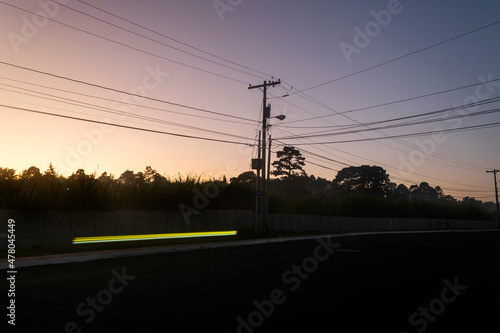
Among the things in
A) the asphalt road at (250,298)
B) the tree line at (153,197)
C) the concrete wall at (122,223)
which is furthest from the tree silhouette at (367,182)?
the asphalt road at (250,298)

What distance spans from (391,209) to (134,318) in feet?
193

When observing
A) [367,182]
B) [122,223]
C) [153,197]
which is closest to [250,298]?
[122,223]

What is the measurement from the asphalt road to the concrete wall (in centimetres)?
773

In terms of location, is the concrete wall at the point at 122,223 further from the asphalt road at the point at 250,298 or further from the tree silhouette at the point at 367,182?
the tree silhouette at the point at 367,182

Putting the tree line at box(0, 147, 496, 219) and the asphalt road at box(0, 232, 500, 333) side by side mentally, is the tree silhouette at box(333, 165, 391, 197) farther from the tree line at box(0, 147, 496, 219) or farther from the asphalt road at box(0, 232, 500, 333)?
the asphalt road at box(0, 232, 500, 333)

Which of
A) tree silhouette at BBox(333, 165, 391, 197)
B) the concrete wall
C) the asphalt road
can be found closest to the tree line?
the concrete wall

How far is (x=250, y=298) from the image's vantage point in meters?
7.57

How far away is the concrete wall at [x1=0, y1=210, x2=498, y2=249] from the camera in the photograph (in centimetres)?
1814

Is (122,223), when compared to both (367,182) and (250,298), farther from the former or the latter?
(367,182)

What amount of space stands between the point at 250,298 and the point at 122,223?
1723cm

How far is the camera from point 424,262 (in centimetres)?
1472

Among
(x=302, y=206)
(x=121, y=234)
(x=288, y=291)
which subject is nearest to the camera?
(x=288, y=291)

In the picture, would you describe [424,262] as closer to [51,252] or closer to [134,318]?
[134,318]

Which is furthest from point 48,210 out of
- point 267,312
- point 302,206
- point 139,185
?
point 302,206
